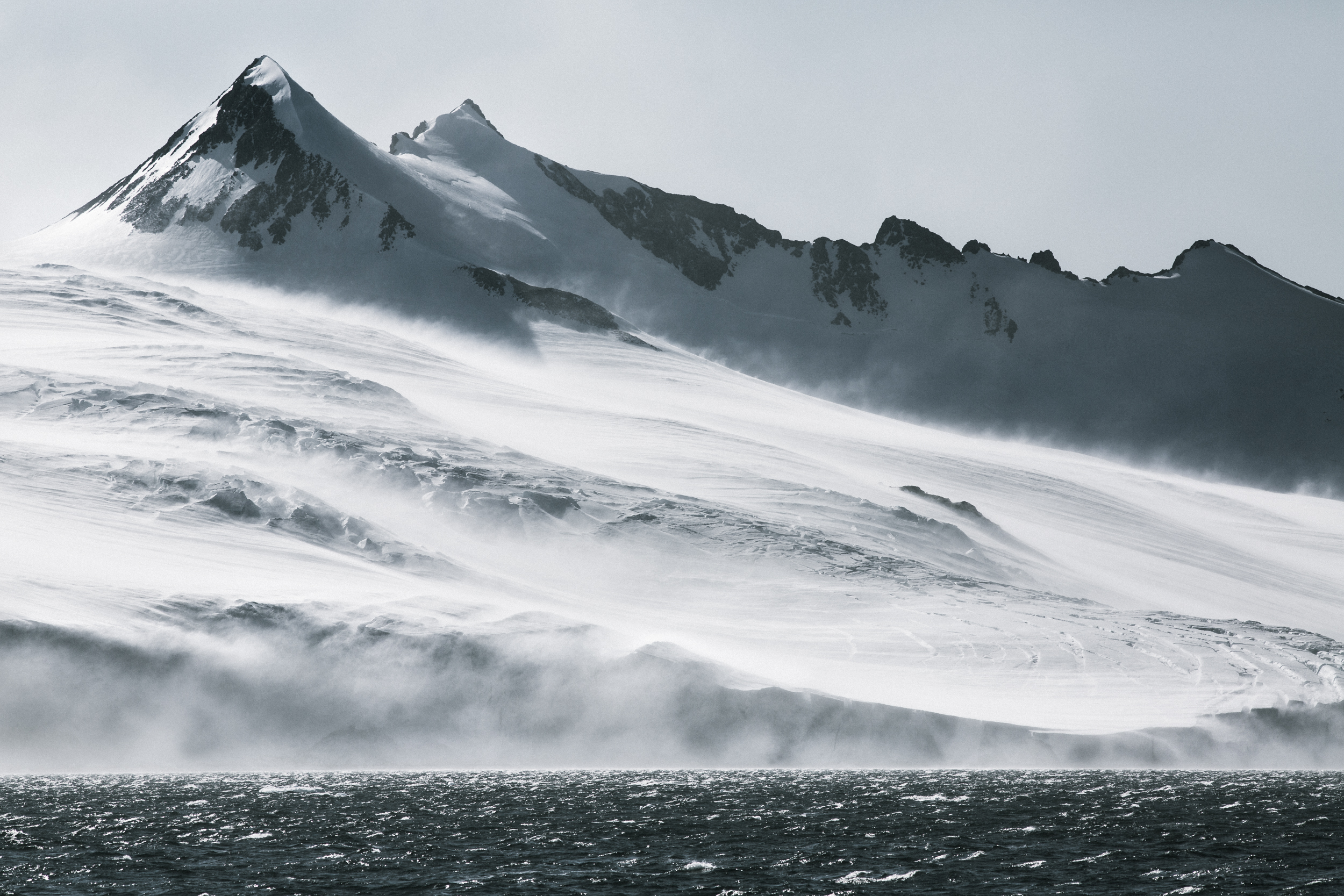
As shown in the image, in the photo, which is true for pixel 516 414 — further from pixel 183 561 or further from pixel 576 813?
pixel 576 813

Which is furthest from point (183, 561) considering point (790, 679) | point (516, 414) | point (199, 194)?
point (199, 194)

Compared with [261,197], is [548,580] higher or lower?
lower

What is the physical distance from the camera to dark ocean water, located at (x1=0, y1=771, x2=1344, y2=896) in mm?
29141

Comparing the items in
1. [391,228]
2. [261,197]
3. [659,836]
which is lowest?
[659,836]

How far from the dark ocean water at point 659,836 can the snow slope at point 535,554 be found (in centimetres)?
820

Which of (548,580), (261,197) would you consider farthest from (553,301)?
(548,580)

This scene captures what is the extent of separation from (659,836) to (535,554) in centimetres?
4688

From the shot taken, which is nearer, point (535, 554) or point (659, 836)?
point (659, 836)

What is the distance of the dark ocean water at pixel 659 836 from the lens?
2914 centimetres

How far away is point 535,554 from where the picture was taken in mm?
82250

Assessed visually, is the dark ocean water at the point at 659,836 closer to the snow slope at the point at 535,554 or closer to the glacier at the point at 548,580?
the glacier at the point at 548,580

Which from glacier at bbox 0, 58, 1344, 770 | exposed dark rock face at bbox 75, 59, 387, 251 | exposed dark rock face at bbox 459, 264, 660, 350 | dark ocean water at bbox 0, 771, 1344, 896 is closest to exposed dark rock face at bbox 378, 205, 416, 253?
exposed dark rock face at bbox 75, 59, 387, 251

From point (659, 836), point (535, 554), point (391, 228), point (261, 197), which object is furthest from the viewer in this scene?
point (261, 197)

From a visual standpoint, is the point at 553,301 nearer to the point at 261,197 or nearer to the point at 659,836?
the point at 261,197
